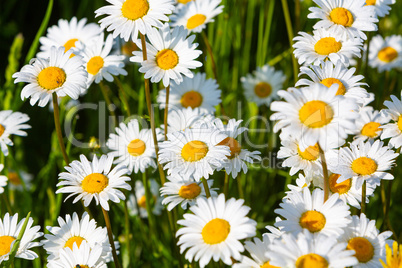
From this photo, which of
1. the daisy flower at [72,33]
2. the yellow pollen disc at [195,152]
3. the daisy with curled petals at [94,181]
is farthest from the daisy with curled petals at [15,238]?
the daisy flower at [72,33]

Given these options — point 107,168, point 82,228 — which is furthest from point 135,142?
point 82,228

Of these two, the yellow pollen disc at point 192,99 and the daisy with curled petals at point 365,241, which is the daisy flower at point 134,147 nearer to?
the yellow pollen disc at point 192,99

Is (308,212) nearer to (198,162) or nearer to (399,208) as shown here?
(198,162)

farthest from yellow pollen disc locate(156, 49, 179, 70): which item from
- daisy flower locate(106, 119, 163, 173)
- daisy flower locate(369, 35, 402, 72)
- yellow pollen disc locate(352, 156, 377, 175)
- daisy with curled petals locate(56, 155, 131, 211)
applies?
daisy flower locate(369, 35, 402, 72)

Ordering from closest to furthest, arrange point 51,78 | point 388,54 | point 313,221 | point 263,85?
point 313,221, point 51,78, point 388,54, point 263,85

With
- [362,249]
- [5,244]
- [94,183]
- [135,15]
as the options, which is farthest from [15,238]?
[362,249]

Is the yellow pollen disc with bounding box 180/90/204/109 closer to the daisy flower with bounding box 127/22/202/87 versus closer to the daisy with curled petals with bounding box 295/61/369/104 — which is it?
the daisy flower with bounding box 127/22/202/87

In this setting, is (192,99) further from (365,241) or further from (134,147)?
(365,241)
